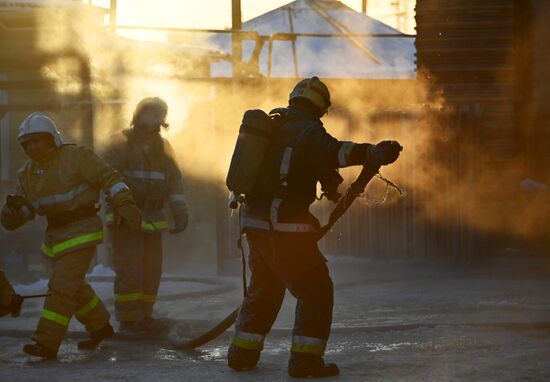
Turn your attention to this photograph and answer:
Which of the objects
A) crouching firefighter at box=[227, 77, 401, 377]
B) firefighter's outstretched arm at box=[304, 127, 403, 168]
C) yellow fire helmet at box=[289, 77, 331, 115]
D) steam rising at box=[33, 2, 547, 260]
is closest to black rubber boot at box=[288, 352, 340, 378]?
crouching firefighter at box=[227, 77, 401, 377]

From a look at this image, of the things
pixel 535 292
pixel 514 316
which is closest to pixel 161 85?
pixel 535 292

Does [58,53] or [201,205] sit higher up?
[58,53]

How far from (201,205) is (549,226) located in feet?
19.8

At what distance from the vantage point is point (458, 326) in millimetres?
8469

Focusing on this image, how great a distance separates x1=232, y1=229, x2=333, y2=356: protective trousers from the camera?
665 centimetres

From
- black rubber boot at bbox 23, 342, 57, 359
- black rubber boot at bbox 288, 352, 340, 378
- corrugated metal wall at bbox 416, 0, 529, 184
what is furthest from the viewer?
corrugated metal wall at bbox 416, 0, 529, 184

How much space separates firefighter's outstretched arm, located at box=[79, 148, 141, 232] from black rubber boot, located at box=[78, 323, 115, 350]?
78 cm

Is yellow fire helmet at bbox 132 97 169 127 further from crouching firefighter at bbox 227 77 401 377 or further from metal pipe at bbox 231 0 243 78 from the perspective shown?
metal pipe at bbox 231 0 243 78

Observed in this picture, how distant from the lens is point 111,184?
7859mm

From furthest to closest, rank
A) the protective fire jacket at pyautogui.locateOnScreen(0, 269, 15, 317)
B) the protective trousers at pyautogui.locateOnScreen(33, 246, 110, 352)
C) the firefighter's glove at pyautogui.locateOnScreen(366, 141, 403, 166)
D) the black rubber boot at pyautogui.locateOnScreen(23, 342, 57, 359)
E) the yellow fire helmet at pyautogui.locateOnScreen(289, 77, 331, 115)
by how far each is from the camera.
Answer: the protective trousers at pyautogui.locateOnScreen(33, 246, 110, 352) → the black rubber boot at pyautogui.locateOnScreen(23, 342, 57, 359) → the yellow fire helmet at pyautogui.locateOnScreen(289, 77, 331, 115) → the protective fire jacket at pyautogui.locateOnScreen(0, 269, 15, 317) → the firefighter's glove at pyautogui.locateOnScreen(366, 141, 403, 166)

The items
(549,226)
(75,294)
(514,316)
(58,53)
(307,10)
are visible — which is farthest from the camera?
(307,10)

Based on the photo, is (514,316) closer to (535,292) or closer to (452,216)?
(535,292)

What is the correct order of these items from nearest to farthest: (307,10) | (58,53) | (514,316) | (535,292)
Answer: (514,316), (535,292), (58,53), (307,10)

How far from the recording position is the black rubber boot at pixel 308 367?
6574mm
